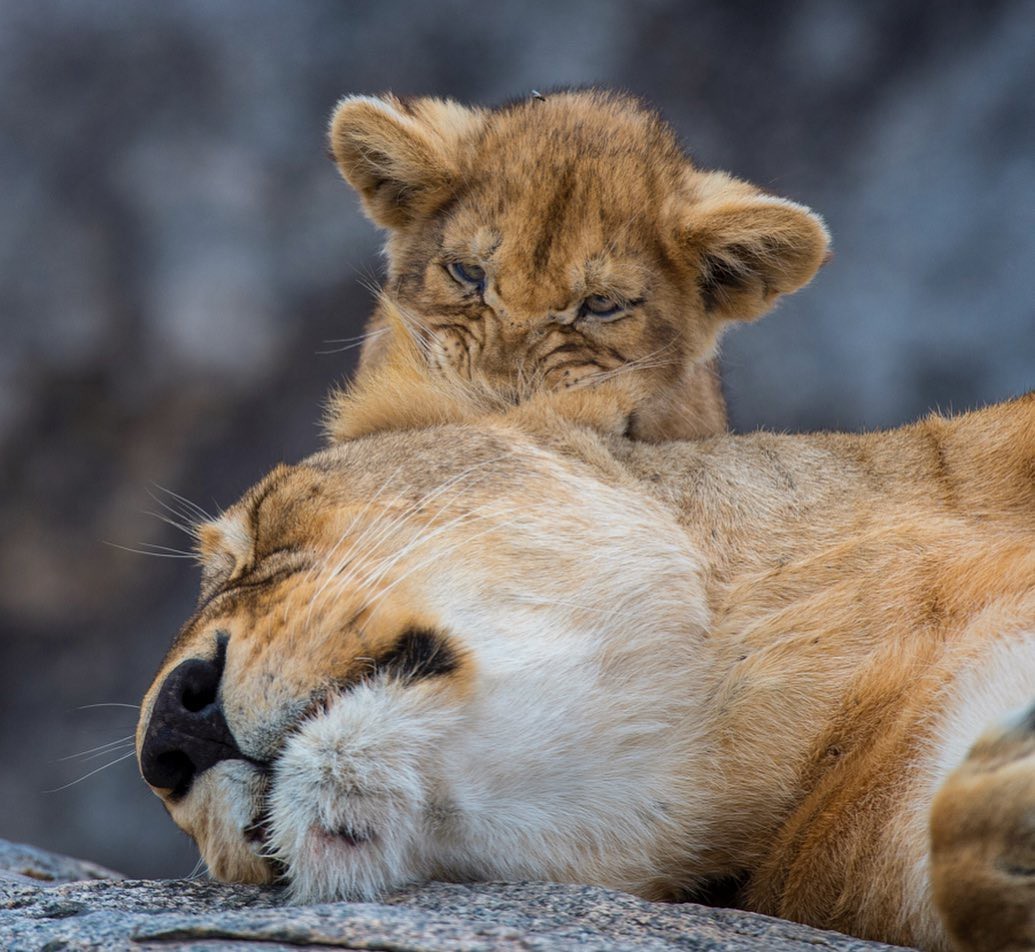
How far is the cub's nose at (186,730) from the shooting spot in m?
1.36

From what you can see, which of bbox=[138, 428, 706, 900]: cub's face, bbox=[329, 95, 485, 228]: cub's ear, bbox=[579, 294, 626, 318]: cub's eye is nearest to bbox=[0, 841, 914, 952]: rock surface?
bbox=[138, 428, 706, 900]: cub's face

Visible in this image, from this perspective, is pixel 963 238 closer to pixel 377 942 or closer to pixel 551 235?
pixel 551 235

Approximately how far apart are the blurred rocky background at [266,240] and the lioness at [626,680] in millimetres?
2388

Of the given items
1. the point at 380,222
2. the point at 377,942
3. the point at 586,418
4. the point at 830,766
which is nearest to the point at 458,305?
the point at 380,222

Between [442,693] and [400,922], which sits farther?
[442,693]

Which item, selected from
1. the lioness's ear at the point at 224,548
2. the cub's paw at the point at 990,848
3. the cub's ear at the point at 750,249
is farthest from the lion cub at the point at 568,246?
the cub's paw at the point at 990,848

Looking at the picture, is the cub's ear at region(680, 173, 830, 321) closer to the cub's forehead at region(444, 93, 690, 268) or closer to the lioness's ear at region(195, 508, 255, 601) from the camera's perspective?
the cub's forehead at region(444, 93, 690, 268)

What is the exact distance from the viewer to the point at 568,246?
8.42 ft

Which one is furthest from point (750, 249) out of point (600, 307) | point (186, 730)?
point (186, 730)

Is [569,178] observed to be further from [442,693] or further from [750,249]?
[442,693]

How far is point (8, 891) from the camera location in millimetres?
1516

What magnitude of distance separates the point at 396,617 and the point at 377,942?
0.34 meters

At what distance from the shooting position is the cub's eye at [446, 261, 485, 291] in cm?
259

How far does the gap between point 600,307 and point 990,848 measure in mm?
1525
